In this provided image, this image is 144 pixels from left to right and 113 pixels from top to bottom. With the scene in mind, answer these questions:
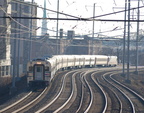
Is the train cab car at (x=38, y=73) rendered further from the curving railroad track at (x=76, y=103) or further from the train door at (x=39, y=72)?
the curving railroad track at (x=76, y=103)

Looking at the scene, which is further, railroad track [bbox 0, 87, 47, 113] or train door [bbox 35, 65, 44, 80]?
train door [bbox 35, 65, 44, 80]

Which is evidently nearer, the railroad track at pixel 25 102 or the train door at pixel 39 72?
the railroad track at pixel 25 102

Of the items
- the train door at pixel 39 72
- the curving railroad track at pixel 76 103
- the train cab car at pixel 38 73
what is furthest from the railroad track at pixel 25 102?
the train door at pixel 39 72

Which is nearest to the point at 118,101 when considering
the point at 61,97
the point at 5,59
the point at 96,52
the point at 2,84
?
the point at 61,97

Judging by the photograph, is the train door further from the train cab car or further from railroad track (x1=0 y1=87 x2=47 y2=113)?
railroad track (x1=0 y1=87 x2=47 y2=113)

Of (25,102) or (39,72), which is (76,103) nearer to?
(25,102)

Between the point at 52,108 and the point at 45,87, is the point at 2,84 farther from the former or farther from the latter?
the point at 52,108

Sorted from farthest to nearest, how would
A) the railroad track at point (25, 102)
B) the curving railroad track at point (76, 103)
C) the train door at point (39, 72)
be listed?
the train door at point (39, 72), the curving railroad track at point (76, 103), the railroad track at point (25, 102)

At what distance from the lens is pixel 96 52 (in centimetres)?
8075

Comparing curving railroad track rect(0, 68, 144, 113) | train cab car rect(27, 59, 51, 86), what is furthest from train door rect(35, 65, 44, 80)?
curving railroad track rect(0, 68, 144, 113)

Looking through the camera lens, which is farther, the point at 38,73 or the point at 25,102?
the point at 38,73

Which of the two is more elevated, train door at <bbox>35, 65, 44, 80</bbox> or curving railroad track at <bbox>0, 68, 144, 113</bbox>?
train door at <bbox>35, 65, 44, 80</bbox>

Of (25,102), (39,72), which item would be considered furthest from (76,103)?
(39,72)

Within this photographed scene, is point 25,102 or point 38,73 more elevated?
point 38,73
